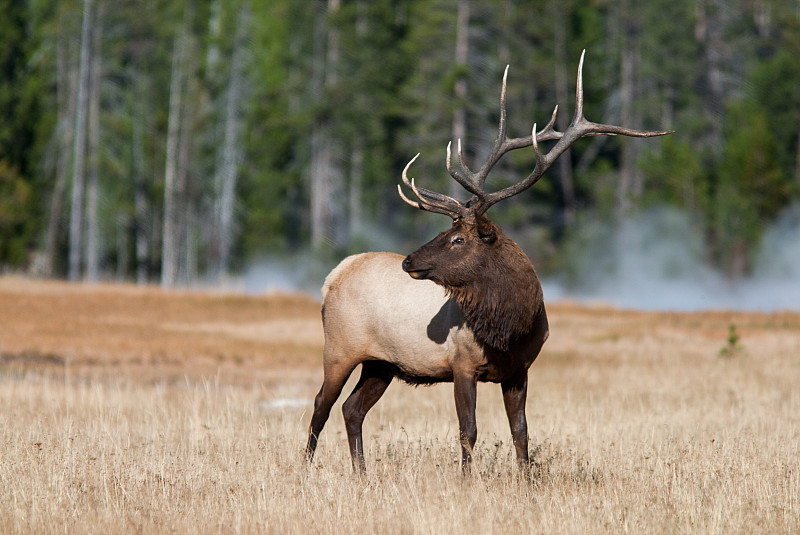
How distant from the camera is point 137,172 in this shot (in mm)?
42500

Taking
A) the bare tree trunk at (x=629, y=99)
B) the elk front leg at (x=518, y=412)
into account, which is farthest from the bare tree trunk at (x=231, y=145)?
the elk front leg at (x=518, y=412)

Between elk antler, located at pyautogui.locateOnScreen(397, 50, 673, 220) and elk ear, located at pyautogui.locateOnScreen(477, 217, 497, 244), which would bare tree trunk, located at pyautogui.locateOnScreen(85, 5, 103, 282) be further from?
elk ear, located at pyautogui.locateOnScreen(477, 217, 497, 244)

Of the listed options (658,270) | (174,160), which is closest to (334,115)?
(174,160)

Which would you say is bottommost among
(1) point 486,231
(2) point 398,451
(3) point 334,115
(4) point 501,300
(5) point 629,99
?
(2) point 398,451

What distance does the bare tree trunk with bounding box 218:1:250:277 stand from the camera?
4066 cm

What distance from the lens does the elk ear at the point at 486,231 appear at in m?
7.26

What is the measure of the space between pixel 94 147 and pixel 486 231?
34.5 m

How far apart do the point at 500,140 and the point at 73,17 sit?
33395 millimetres

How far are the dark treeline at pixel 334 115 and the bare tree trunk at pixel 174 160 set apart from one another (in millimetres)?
93

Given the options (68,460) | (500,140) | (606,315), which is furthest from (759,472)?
(606,315)

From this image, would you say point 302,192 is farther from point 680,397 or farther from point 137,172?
point 680,397

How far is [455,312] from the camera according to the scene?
24.5ft

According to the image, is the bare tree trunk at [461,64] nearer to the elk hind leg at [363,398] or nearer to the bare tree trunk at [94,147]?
the bare tree trunk at [94,147]

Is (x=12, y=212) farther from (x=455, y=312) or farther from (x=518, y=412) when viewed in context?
(x=518, y=412)
